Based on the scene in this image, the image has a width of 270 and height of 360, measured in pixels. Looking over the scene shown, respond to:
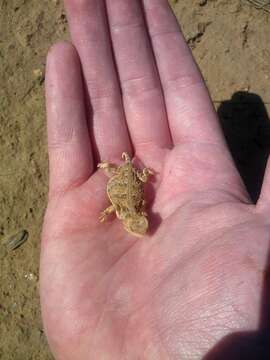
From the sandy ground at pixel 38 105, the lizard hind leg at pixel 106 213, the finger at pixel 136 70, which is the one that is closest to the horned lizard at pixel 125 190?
the lizard hind leg at pixel 106 213

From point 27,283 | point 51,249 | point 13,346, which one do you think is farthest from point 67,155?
point 13,346

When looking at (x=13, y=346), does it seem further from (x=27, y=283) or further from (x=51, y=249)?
(x=51, y=249)

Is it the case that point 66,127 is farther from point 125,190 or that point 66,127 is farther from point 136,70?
point 136,70

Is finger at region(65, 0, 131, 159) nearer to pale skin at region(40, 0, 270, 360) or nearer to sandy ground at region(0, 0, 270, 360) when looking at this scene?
pale skin at region(40, 0, 270, 360)

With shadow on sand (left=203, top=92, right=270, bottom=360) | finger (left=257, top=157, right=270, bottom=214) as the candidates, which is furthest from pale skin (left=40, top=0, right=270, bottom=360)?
shadow on sand (left=203, top=92, right=270, bottom=360)

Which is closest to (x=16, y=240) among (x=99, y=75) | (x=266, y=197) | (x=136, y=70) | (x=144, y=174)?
(x=144, y=174)

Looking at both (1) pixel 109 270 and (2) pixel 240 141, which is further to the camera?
(2) pixel 240 141
